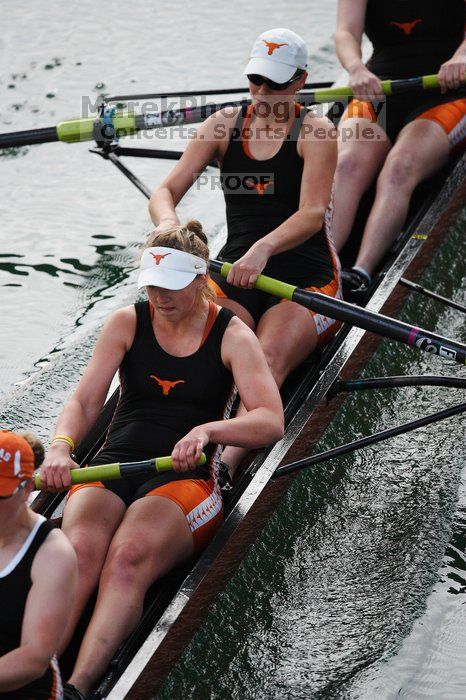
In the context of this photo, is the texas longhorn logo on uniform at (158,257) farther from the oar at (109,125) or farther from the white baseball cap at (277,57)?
the oar at (109,125)

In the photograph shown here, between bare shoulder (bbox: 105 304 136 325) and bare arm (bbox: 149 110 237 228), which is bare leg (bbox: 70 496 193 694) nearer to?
bare shoulder (bbox: 105 304 136 325)

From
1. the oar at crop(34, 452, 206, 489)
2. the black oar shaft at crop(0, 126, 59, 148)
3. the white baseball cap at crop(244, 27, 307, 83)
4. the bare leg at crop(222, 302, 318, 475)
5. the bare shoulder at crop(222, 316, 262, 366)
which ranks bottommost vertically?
the bare leg at crop(222, 302, 318, 475)

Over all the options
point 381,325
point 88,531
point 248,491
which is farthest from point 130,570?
point 381,325

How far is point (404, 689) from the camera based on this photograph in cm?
304

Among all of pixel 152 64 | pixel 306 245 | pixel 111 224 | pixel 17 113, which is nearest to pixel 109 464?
pixel 306 245

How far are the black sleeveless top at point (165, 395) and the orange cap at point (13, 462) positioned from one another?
75 cm

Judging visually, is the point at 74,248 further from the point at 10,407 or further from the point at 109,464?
the point at 109,464

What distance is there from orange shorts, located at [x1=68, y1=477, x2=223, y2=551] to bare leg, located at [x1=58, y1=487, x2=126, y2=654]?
0.04 meters

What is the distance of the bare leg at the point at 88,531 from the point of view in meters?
2.78

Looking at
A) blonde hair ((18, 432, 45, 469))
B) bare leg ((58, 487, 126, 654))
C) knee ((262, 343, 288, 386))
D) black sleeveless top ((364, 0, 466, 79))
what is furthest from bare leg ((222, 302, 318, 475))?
black sleeveless top ((364, 0, 466, 79))

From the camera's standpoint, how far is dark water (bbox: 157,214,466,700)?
3.03 m

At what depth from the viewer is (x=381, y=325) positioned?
332 cm

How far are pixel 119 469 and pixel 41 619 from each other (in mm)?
610

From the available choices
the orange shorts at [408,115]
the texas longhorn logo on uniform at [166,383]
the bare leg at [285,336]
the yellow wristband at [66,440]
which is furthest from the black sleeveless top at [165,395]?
the orange shorts at [408,115]
